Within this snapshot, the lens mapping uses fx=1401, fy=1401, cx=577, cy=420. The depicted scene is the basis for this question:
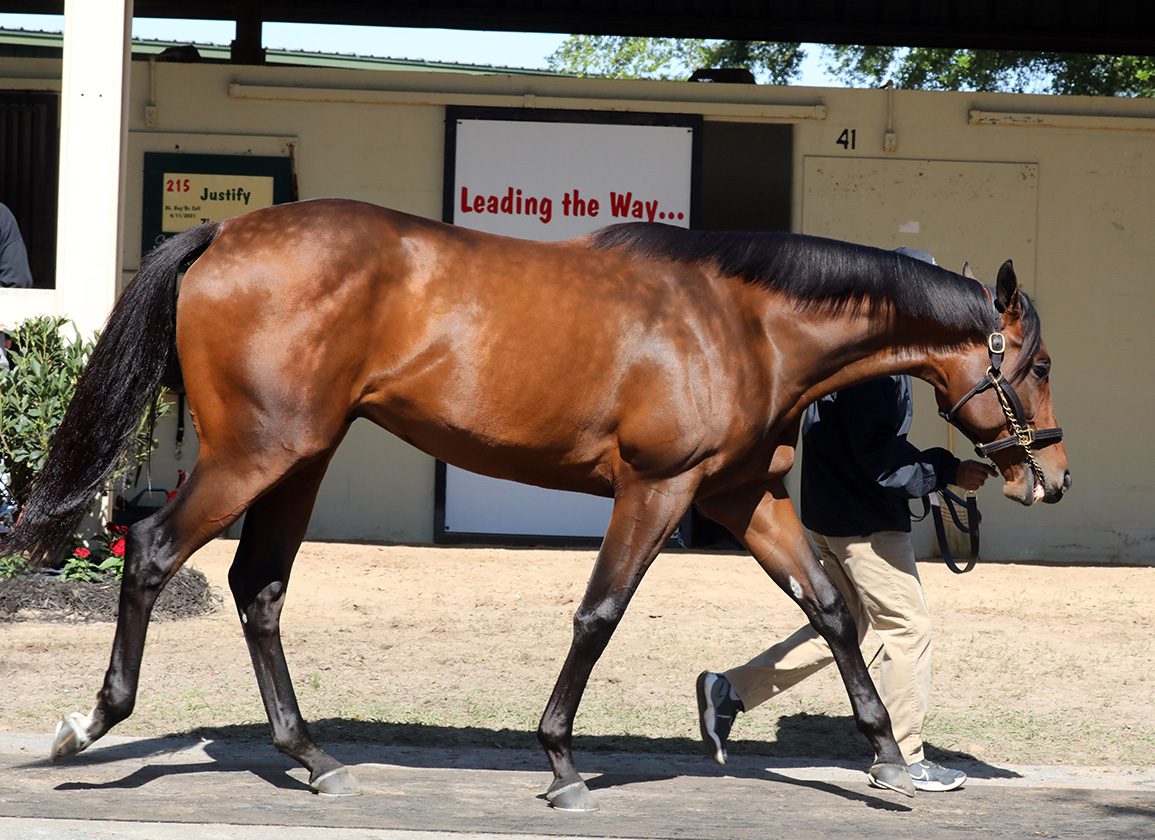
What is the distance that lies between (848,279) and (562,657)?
2889 millimetres

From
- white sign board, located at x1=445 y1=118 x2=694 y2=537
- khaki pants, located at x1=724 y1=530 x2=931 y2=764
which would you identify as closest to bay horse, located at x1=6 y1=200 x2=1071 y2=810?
khaki pants, located at x1=724 y1=530 x2=931 y2=764

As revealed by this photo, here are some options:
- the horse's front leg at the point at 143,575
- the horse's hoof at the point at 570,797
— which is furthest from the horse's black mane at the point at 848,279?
the horse's hoof at the point at 570,797

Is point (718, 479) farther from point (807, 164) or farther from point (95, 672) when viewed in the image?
point (807, 164)

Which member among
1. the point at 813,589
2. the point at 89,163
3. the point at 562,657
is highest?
the point at 89,163

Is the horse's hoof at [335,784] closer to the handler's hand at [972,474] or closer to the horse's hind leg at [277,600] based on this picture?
the horse's hind leg at [277,600]

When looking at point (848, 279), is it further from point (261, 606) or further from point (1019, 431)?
point (261, 606)

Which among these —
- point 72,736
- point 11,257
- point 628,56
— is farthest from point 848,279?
point 628,56

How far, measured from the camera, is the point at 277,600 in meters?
4.71

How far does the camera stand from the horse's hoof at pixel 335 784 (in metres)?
4.46

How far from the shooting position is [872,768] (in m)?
4.63

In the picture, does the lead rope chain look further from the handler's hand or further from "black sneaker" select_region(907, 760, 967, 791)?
"black sneaker" select_region(907, 760, 967, 791)

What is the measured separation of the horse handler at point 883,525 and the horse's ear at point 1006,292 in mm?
381

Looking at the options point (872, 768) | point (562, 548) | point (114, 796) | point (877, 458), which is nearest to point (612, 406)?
point (877, 458)

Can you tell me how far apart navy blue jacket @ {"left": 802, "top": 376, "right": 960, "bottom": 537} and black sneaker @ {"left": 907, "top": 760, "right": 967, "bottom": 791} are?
0.82 m
